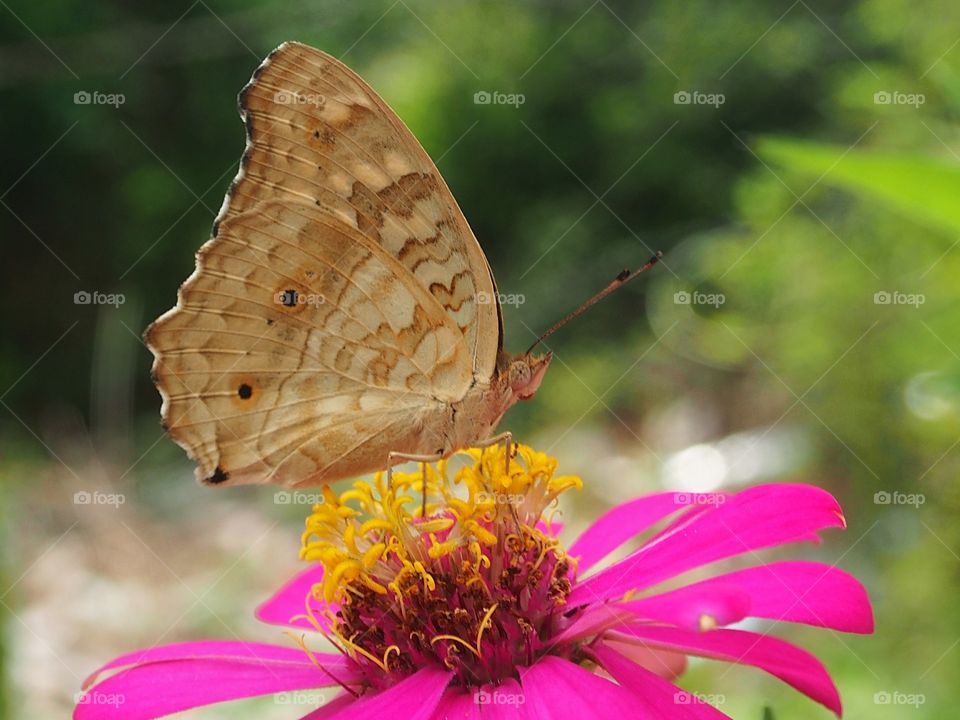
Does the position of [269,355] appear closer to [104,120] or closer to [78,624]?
[78,624]

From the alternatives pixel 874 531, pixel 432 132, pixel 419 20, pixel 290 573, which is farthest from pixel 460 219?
pixel 419 20

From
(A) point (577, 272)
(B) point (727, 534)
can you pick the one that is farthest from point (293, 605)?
(A) point (577, 272)

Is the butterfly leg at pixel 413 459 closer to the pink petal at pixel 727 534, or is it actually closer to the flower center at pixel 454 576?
the flower center at pixel 454 576

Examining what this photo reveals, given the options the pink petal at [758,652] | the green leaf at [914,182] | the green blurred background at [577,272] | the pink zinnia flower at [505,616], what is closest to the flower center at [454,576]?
the pink zinnia flower at [505,616]

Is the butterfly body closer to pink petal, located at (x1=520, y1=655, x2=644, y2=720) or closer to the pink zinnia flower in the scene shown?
the pink zinnia flower

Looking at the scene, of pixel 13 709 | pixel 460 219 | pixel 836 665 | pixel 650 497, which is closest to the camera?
pixel 460 219

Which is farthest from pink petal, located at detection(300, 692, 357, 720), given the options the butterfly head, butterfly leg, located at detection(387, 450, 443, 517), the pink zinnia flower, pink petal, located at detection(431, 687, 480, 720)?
the butterfly head
